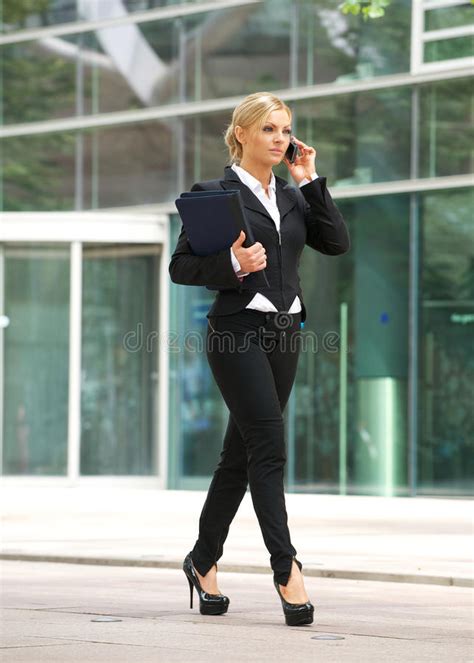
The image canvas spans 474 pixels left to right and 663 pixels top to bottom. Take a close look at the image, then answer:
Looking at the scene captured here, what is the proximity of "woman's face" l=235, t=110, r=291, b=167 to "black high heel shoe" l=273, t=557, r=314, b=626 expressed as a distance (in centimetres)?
163

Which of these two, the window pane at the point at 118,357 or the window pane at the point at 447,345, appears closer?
the window pane at the point at 447,345

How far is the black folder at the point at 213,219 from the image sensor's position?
613 cm

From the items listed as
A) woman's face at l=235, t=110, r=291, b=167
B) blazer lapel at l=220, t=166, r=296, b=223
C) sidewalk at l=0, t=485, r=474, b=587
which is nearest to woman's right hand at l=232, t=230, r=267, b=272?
blazer lapel at l=220, t=166, r=296, b=223

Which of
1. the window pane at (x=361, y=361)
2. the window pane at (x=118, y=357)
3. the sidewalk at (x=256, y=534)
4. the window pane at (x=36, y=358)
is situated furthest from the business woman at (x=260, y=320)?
the window pane at (x=36, y=358)

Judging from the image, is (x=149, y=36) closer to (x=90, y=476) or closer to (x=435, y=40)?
(x=435, y=40)

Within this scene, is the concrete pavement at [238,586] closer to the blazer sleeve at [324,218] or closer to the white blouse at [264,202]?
the white blouse at [264,202]

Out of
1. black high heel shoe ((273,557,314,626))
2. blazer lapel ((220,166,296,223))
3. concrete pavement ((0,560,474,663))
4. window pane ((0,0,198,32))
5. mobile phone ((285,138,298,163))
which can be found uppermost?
window pane ((0,0,198,32))

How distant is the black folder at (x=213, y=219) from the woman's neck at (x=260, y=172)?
30 cm

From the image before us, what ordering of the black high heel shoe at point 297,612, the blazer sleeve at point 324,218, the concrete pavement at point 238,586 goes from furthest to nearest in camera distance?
the blazer sleeve at point 324,218, the black high heel shoe at point 297,612, the concrete pavement at point 238,586

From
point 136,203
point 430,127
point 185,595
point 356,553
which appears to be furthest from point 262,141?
point 136,203

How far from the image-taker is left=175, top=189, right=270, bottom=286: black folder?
613 centimetres

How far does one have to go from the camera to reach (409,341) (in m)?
16.8

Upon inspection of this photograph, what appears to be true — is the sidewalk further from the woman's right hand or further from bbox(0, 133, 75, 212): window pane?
bbox(0, 133, 75, 212): window pane

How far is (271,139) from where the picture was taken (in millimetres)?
6355
